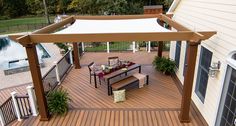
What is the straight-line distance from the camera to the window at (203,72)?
605 centimetres

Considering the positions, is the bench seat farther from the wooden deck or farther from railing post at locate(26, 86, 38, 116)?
railing post at locate(26, 86, 38, 116)

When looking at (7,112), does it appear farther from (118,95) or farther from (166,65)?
(166,65)

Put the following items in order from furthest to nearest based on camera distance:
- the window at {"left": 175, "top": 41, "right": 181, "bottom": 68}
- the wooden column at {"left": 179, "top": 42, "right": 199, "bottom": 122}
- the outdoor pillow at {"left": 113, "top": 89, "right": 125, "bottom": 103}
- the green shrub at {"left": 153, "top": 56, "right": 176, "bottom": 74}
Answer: the green shrub at {"left": 153, "top": 56, "right": 176, "bottom": 74} → the window at {"left": 175, "top": 41, "right": 181, "bottom": 68} → the outdoor pillow at {"left": 113, "top": 89, "right": 125, "bottom": 103} → the wooden column at {"left": 179, "top": 42, "right": 199, "bottom": 122}

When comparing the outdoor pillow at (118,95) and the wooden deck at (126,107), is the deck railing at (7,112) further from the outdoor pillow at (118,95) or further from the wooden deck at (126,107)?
the outdoor pillow at (118,95)

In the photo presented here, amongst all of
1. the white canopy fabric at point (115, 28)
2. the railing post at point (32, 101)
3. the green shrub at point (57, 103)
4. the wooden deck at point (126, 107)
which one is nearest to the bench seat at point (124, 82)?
the wooden deck at point (126, 107)

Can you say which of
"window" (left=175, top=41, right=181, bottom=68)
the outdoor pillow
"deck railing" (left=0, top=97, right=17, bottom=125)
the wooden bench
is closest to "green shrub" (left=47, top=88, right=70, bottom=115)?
"deck railing" (left=0, top=97, right=17, bottom=125)

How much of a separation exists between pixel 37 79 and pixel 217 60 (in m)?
5.03

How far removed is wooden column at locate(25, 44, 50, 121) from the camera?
18.6 feet

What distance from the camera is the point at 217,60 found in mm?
5352

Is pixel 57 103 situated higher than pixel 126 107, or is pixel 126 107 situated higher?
pixel 57 103

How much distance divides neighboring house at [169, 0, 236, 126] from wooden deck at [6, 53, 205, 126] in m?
0.71

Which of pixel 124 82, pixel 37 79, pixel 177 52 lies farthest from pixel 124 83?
pixel 37 79

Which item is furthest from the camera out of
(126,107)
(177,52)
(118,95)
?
(177,52)

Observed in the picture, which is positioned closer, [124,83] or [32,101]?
[32,101]
